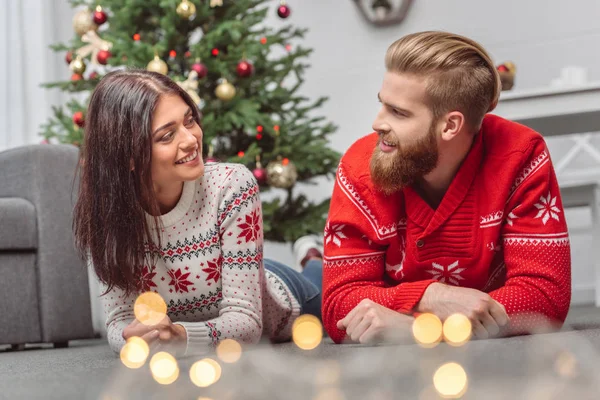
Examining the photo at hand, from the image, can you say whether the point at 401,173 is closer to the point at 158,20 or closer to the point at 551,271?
the point at 551,271

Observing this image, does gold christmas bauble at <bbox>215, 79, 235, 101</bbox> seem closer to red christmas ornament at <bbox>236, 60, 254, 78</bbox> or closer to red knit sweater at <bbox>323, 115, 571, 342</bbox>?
red christmas ornament at <bbox>236, 60, 254, 78</bbox>

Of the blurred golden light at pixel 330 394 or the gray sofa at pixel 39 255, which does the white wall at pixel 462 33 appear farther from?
the blurred golden light at pixel 330 394

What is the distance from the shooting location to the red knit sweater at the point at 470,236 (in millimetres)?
1312

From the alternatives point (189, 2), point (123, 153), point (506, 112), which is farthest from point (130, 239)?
point (189, 2)

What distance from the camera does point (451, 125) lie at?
1342 mm

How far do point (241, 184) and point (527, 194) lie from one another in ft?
1.65

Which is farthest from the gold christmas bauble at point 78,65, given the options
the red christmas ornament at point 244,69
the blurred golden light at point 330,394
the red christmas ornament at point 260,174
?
the blurred golden light at point 330,394

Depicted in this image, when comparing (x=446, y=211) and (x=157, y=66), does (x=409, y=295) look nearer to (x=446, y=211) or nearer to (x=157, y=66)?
(x=446, y=211)

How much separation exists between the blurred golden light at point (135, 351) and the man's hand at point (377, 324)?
0.33m

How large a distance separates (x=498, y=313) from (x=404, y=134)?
32 centimetres

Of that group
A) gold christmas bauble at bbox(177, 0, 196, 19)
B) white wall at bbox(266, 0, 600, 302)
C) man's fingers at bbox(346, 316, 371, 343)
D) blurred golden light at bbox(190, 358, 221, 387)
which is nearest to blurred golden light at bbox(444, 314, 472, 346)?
man's fingers at bbox(346, 316, 371, 343)

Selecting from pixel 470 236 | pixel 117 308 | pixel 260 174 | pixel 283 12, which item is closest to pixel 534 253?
pixel 470 236

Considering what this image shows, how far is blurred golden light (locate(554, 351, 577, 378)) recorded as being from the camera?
747mm

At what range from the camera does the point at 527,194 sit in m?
1.33
